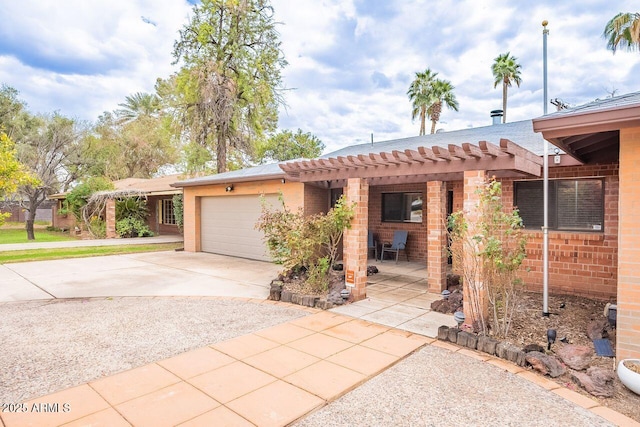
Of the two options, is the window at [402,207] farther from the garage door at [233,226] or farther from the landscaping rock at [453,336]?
the landscaping rock at [453,336]

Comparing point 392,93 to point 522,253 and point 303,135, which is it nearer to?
point 303,135

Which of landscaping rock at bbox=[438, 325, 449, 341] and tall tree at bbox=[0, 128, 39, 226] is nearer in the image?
landscaping rock at bbox=[438, 325, 449, 341]

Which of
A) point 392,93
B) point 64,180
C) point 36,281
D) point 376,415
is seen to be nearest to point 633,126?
point 376,415

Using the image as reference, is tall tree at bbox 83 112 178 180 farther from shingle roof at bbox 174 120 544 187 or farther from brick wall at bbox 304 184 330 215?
Answer: brick wall at bbox 304 184 330 215

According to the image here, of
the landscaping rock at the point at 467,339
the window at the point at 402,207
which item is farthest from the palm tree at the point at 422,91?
the landscaping rock at the point at 467,339

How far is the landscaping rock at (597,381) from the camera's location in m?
3.34

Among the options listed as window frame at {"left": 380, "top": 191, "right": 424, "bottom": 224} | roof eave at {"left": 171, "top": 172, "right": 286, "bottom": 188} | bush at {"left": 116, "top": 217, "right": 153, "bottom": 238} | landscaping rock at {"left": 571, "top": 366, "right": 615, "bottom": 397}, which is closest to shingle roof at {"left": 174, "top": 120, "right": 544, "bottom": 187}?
roof eave at {"left": 171, "top": 172, "right": 286, "bottom": 188}

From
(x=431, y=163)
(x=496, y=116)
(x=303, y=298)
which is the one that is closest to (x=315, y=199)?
(x=303, y=298)

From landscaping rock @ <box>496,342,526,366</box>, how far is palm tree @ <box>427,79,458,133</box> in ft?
69.2

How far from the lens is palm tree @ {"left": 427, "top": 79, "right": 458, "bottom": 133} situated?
Result: 74.8 ft

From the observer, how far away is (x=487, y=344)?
14.2 feet

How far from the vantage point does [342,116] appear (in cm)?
2600

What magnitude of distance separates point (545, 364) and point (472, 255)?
151cm

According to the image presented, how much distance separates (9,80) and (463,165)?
29.8 metres
